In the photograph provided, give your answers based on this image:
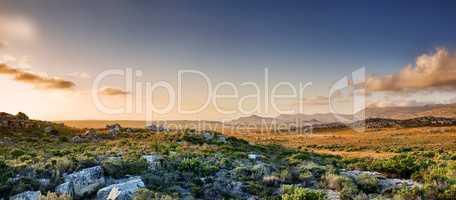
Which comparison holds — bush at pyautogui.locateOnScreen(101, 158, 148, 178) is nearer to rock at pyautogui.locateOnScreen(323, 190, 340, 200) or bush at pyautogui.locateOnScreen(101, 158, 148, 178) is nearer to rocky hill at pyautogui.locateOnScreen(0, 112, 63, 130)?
rock at pyautogui.locateOnScreen(323, 190, 340, 200)

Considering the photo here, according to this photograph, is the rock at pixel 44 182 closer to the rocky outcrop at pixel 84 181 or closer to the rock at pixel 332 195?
the rocky outcrop at pixel 84 181

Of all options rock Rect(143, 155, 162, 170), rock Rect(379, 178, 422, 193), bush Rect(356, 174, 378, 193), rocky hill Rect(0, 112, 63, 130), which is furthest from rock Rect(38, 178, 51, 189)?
rocky hill Rect(0, 112, 63, 130)

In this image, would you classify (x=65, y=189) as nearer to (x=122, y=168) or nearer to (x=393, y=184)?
(x=122, y=168)

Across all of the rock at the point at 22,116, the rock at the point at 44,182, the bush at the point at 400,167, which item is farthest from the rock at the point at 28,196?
the rock at the point at 22,116

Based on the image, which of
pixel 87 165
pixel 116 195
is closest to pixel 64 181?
pixel 87 165

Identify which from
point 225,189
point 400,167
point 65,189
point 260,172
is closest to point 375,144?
point 400,167

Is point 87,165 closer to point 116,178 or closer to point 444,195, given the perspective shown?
point 116,178
